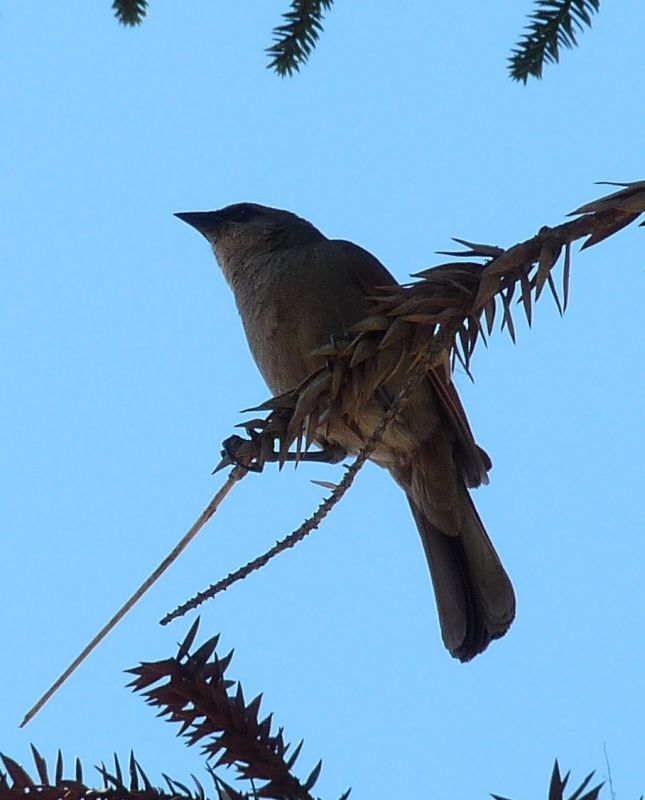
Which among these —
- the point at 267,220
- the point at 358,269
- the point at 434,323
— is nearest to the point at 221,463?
the point at 434,323

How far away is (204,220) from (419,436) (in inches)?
82.9

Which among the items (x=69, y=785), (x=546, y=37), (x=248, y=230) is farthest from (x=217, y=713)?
(x=248, y=230)

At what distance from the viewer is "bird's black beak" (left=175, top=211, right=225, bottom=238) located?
549 cm

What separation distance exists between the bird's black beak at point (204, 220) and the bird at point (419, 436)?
1110mm

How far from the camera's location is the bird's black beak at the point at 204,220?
549 centimetres

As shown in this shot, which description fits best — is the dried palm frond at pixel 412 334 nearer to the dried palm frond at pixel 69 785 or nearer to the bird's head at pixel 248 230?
the dried palm frond at pixel 69 785

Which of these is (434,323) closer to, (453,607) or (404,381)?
(404,381)

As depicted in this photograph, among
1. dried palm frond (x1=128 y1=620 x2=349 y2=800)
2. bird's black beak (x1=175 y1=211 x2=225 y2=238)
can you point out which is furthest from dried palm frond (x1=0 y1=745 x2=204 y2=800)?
bird's black beak (x1=175 y1=211 x2=225 y2=238)

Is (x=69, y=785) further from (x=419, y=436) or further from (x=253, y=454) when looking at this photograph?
(x=419, y=436)

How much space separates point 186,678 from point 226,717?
7cm

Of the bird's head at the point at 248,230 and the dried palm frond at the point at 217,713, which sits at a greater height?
the bird's head at the point at 248,230

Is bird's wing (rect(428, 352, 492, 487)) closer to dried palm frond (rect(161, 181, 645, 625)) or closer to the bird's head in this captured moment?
the bird's head

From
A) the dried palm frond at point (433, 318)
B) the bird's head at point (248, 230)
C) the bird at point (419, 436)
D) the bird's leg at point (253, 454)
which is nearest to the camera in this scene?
the dried palm frond at point (433, 318)

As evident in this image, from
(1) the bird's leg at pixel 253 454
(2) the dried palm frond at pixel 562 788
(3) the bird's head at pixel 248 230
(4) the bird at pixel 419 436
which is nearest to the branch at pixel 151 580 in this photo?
(1) the bird's leg at pixel 253 454
